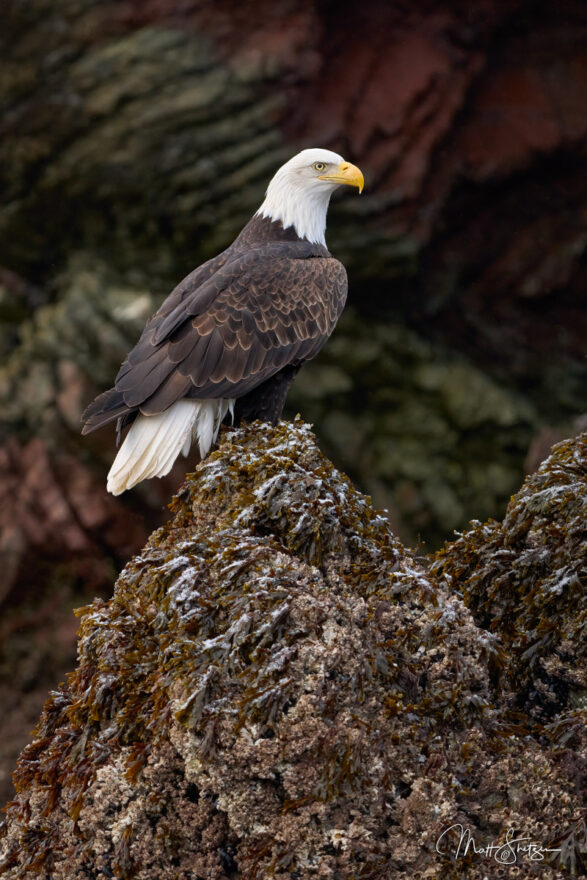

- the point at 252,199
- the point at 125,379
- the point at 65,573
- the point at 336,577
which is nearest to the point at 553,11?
the point at 252,199

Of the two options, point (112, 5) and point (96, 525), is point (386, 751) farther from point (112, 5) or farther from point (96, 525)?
point (112, 5)

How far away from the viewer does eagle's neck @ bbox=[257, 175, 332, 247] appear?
520cm

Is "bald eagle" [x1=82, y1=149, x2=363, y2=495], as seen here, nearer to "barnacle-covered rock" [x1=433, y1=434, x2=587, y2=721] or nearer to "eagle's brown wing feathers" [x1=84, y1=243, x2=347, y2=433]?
"eagle's brown wing feathers" [x1=84, y1=243, x2=347, y2=433]

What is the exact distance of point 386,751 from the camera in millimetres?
2258

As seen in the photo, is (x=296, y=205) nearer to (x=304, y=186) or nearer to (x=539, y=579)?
(x=304, y=186)

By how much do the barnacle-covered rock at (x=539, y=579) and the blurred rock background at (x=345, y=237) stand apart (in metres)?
3.98

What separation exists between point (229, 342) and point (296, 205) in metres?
1.20

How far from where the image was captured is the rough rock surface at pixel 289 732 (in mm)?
2160

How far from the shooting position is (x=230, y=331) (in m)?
4.35
